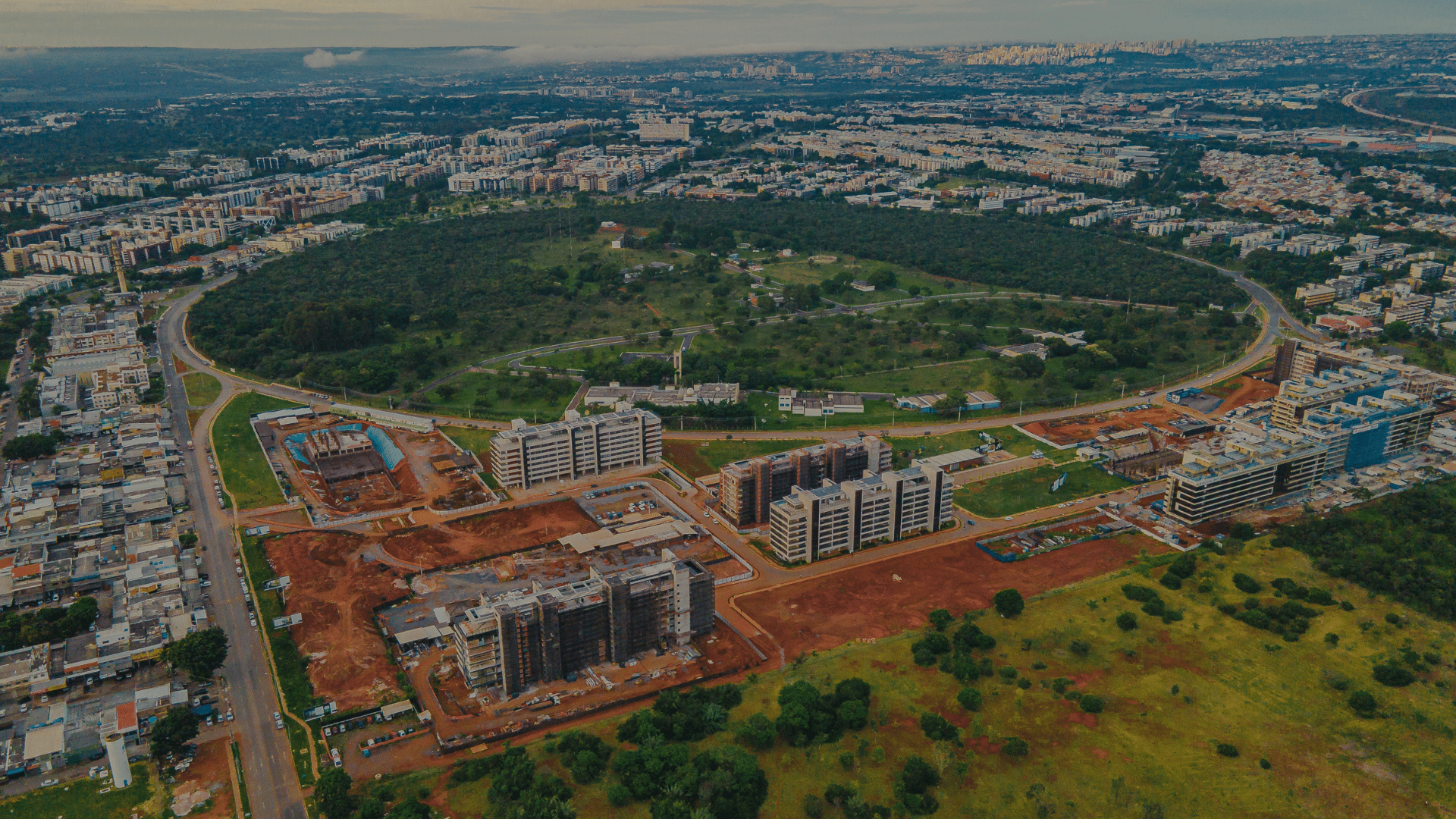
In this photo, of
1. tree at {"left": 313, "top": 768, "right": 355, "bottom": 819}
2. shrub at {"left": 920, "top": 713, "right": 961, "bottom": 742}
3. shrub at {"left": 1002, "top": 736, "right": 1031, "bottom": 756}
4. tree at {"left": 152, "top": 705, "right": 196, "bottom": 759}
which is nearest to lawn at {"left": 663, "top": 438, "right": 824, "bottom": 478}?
shrub at {"left": 920, "top": 713, "right": 961, "bottom": 742}

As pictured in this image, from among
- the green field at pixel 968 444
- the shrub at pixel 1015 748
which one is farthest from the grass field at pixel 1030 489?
the shrub at pixel 1015 748

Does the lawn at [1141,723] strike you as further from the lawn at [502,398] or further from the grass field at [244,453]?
the lawn at [502,398]

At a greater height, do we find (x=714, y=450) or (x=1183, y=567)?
(x=1183, y=567)

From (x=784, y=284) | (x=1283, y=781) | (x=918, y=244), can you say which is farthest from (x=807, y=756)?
(x=918, y=244)

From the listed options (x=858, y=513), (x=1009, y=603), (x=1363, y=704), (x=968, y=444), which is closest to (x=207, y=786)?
(x=858, y=513)

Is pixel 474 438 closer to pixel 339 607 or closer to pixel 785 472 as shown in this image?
pixel 339 607

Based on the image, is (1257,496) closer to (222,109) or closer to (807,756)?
(807,756)

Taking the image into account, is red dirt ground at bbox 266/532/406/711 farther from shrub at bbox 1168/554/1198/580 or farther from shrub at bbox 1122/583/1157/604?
shrub at bbox 1168/554/1198/580
